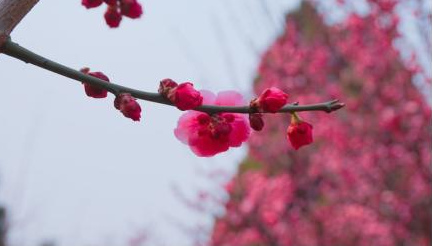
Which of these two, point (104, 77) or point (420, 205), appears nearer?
point (104, 77)

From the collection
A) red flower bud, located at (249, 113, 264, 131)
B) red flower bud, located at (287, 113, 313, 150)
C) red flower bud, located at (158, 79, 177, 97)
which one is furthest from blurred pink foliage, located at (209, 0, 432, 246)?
red flower bud, located at (158, 79, 177, 97)

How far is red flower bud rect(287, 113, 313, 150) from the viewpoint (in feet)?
3.46

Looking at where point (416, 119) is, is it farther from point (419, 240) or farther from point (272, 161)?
point (272, 161)

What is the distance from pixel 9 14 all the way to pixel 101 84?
0.60 ft

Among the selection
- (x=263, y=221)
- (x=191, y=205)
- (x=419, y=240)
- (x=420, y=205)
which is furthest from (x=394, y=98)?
(x=191, y=205)

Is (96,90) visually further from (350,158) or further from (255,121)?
(350,158)

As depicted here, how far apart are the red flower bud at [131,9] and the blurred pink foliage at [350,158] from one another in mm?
4913

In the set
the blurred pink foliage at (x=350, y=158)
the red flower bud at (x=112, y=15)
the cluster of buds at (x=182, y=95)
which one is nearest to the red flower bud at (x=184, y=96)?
the cluster of buds at (x=182, y=95)

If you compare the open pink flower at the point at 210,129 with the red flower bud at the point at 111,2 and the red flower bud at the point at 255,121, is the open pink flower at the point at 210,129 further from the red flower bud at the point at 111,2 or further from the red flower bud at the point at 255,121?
the red flower bud at the point at 111,2

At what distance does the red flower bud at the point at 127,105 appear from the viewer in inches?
34.9

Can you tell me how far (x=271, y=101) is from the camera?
927 mm

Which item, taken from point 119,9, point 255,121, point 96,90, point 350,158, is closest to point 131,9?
point 119,9

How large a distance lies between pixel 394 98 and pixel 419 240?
1924 millimetres

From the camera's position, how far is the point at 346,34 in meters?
7.89
